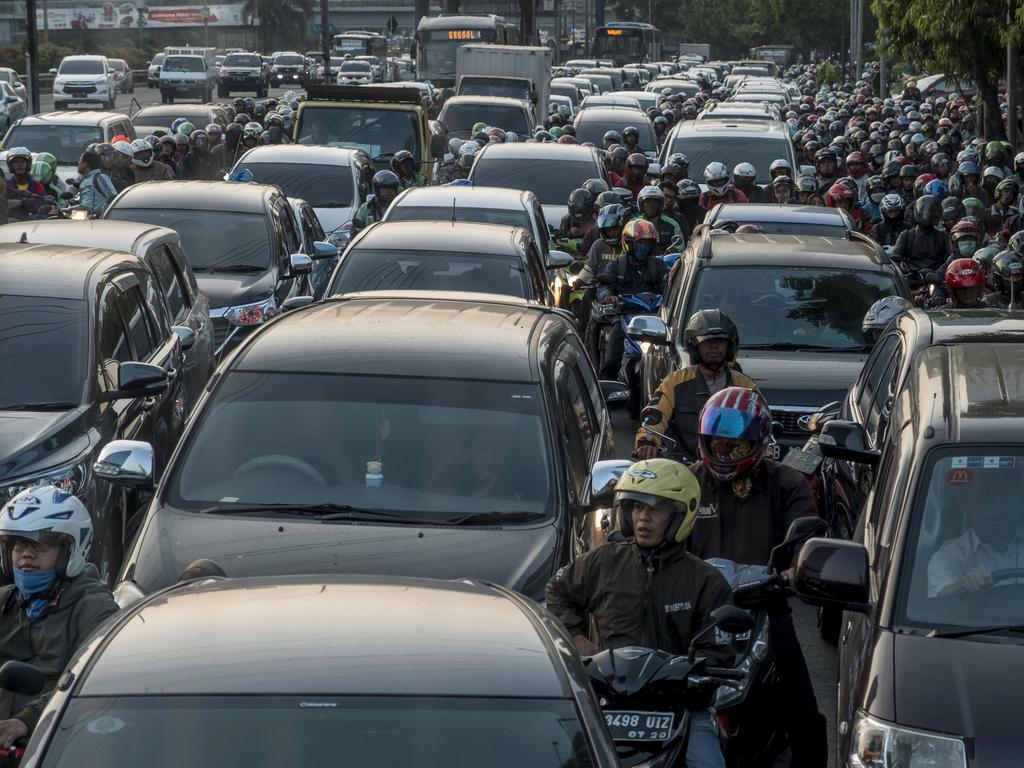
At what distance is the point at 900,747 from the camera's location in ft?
17.4

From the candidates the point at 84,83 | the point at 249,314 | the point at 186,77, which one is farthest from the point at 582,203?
the point at 186,77

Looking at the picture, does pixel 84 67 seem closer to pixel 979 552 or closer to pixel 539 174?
pixel 539 174

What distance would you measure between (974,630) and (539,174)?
16.7 meters

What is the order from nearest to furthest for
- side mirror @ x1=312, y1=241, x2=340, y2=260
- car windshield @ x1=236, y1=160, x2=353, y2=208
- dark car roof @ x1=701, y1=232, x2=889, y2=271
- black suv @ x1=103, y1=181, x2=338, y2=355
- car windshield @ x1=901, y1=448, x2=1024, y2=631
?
car windshield @ x1=901, y1=448, x2=1024, y2=631
dark car roof @ x1=701, y1=232, x2=889, y2=271
black suv @ x1=103, y1=181, x2=338, y2=355
side mirror @ x1=312, y1=241, x2=340, y2=260
car windshield @ x1=236, y1=160, x2=353, y2=208

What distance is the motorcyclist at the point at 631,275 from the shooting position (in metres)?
15.0

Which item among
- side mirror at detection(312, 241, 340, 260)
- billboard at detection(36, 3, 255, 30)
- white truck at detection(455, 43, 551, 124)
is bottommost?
side mirror at detection(312, 241, 340, 260)

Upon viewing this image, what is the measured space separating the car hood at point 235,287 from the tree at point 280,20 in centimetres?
11902

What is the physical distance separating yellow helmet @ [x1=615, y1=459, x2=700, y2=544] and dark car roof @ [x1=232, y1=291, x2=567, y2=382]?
4.90ft

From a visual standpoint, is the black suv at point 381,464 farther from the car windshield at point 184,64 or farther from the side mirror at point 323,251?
the car windshield at point 184,64

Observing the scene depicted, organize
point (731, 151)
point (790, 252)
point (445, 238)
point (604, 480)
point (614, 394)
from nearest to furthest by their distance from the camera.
→ point (604, 480) → point (614, 394) → point (790, 252) → point (445, 238) → point (731, 151)

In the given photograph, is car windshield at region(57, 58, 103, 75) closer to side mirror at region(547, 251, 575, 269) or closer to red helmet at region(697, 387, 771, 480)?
side mirror at region(547, 251, 575, 269)

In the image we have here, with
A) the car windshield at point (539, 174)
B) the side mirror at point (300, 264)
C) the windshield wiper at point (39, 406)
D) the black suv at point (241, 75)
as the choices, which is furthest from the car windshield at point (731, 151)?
the black suv at point (241, 75)

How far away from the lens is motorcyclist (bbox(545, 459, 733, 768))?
589cm

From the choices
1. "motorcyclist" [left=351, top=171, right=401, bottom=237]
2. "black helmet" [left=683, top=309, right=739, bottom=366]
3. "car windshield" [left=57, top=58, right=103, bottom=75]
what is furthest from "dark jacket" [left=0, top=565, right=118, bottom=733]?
"car windshield" [left=57, top=58, right=103, bottom=75]
